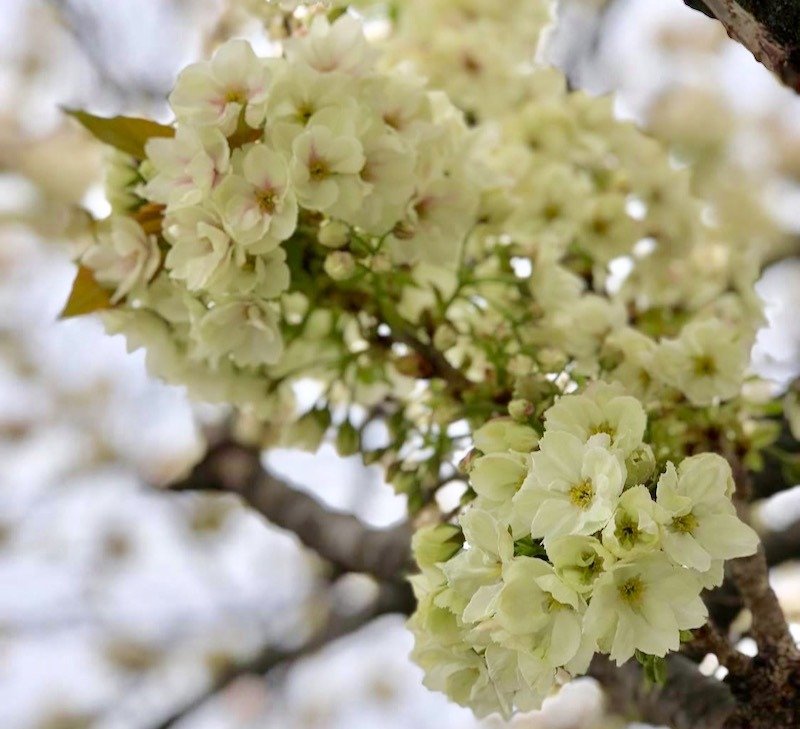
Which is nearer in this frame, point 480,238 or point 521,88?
point 480,238

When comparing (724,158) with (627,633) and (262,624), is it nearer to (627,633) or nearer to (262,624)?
(262,624)

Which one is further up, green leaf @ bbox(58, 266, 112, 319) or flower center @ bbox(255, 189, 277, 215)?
flower center @ bbox(255, 189, 277, 215)

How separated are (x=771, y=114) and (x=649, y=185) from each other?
5.86 feet

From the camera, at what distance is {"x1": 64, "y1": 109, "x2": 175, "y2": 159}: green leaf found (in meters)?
0.97

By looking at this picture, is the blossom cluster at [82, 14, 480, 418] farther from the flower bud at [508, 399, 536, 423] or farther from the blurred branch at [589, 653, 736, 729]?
the blurred branch at [589, 653, 736, 729]

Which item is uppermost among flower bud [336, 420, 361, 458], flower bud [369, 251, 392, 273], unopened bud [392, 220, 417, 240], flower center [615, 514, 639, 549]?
flower center [615, 514, 639, 549]

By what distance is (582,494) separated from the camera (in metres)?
0.68

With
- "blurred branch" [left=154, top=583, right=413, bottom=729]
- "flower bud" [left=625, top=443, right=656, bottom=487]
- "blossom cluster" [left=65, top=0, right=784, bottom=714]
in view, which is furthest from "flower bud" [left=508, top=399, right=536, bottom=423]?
"blurred branch" [left=154, top=583, right=413, bottom=729]

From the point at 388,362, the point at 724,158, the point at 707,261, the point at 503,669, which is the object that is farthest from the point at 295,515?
the point at 724,158

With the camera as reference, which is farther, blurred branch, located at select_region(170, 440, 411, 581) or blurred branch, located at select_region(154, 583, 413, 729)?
blurred branch, located at select_region(154, 583, 413, 729)

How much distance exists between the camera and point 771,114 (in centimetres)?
302

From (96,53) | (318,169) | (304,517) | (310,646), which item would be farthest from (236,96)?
(310,646)

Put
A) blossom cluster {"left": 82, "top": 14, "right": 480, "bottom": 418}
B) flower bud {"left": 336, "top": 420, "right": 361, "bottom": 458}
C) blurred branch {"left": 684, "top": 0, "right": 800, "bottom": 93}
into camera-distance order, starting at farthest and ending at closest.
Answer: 1. flower bud {"left": 336, "top": 420, "right": 361, "bottom": 458}
2. blossom cluster {"left": 82, "top": 14, "right": 480, "bottom": 418}
3. blurred branch {"left": 684, "top": 0, "right": 800, "bottom": 93}

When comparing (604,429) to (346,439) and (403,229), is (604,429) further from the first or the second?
(346,439)
